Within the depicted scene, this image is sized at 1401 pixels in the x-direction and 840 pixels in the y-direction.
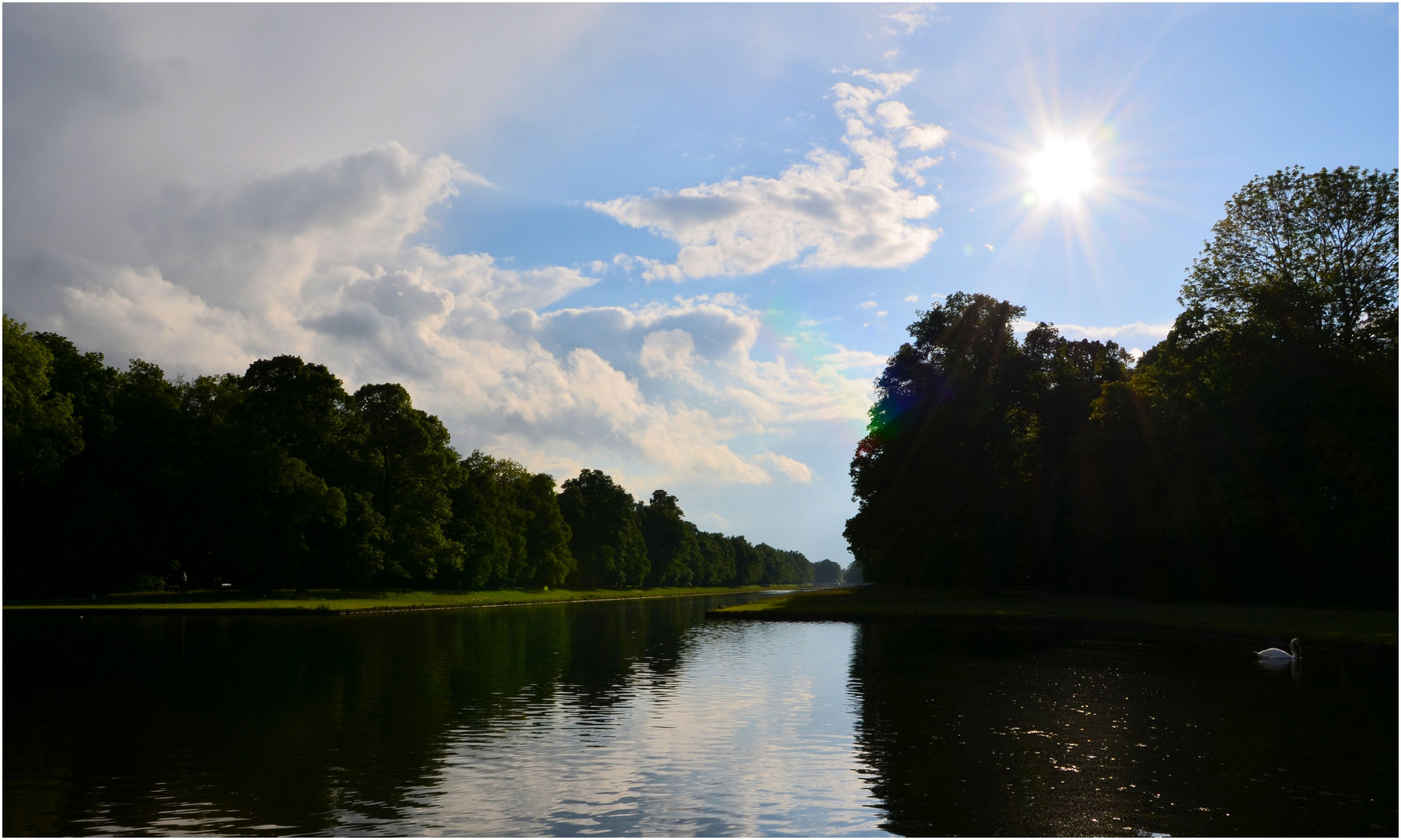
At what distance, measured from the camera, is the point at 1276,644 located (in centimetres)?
3197

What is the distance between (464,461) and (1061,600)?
58.4 metres

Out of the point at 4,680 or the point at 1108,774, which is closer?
the point at 1108,774

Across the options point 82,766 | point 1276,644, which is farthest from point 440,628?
point 1276,644

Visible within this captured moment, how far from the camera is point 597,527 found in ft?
440

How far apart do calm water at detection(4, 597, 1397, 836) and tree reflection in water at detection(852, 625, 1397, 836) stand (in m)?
0.07

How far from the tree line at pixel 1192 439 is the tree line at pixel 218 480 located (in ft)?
115

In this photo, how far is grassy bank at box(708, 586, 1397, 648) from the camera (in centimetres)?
3338

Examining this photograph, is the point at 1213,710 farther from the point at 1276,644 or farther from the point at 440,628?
the point at 440,628

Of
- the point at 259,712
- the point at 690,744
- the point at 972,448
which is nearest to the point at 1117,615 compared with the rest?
the point at 972,448

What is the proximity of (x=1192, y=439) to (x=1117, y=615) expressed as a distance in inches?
423

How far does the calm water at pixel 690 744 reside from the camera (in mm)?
11109

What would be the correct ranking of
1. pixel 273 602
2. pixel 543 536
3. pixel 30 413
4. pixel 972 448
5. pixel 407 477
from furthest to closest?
pixel 543 536 < pixel 407 477 < pixel 972 448 < pixel 273 602 < pixel 30 413

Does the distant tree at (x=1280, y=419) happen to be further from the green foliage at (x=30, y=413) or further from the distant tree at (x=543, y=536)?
the distant tree at (x=543, y=536)

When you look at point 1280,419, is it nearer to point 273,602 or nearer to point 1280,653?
point 1280,653
